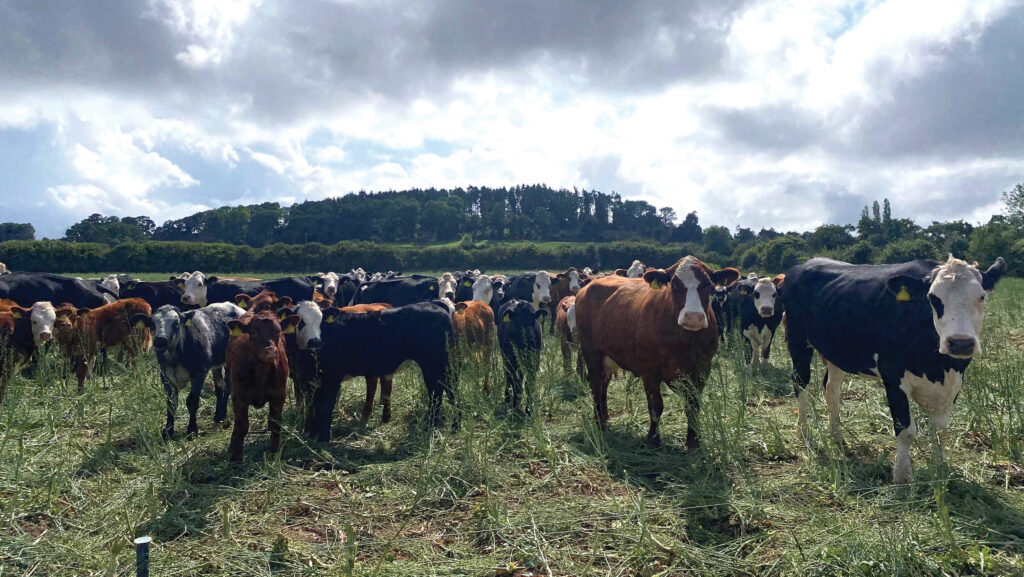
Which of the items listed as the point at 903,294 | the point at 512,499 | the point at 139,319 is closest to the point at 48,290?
the point at 139,319

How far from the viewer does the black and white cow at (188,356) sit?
7.07m

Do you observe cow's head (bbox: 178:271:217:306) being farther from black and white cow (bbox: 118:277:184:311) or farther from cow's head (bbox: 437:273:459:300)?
cow's head (bbox: 437:273:459:300)

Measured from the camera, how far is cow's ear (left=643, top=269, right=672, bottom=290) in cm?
654

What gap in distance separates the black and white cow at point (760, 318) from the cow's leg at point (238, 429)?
8799mm

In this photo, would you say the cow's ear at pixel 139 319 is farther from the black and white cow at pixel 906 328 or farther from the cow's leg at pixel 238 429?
the black and white cow at pixel 906 328

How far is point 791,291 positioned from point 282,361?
5674 mm

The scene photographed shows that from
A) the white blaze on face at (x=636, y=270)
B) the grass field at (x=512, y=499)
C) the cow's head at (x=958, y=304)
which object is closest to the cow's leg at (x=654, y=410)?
the grass field at (x=512, y=499)

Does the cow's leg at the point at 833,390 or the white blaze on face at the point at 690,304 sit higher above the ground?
the white blaze on face at the point at 690,304

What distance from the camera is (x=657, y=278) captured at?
658 centimetres

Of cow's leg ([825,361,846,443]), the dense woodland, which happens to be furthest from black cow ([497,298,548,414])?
the dense woodland

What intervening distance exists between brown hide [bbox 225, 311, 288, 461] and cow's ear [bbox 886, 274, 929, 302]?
5.75 metres

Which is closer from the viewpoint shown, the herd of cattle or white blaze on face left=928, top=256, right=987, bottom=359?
white blaze on face left=928, top=256, right=987, bottom=359

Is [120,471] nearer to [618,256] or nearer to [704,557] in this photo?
[704,557]

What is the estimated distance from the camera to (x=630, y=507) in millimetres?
4586
